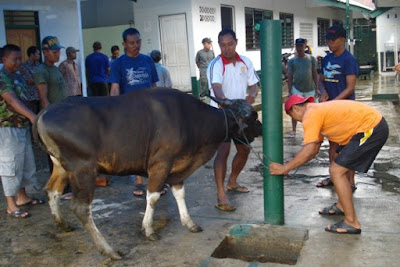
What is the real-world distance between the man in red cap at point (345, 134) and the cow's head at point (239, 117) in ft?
1.87

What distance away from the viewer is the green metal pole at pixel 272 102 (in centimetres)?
447

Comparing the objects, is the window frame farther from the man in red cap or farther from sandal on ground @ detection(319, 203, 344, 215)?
the man in red cap

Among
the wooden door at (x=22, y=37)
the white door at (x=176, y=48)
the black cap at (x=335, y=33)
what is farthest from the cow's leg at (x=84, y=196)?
the white door at (x=176, y=48)

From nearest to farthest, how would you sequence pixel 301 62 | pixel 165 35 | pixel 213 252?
pixel 213 252 < pixel 301 62 < pixel 165 35

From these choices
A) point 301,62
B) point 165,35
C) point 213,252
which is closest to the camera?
point 213,252

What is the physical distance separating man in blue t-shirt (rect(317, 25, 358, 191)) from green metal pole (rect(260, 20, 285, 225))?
1394mm

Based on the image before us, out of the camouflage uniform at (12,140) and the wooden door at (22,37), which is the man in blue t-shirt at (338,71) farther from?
the wooden door at (22,37)

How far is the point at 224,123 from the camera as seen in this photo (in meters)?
4.83

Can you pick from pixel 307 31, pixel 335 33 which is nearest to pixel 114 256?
pixel 335 33

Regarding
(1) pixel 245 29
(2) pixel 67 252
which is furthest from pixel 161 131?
(1) pixel 245 29

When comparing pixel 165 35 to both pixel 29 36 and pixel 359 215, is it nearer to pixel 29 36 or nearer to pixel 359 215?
pixel 29 36

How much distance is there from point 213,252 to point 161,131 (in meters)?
1.16

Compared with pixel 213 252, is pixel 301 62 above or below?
above

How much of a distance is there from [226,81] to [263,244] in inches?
78.8
